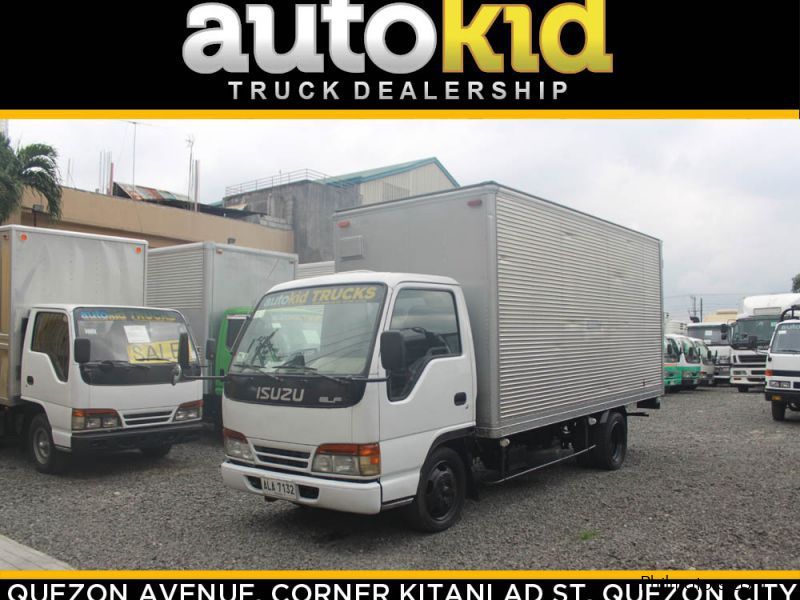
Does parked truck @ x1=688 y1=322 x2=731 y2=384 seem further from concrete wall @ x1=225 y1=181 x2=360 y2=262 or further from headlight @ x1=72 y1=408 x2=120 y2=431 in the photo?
headlight @ x1=72 y1=408 x2=120 y2=431

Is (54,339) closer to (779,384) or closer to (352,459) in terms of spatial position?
(352,459)

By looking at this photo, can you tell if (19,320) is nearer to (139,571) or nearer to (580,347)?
(139,571)

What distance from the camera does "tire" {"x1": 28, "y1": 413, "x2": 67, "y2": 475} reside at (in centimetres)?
849

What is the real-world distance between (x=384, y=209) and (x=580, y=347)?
279 cm

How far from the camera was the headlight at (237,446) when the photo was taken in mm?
6004

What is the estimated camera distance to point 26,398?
8.96m

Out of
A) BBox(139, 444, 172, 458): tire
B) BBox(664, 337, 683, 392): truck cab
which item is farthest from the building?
BBox(139, 444, 172, 458): tire

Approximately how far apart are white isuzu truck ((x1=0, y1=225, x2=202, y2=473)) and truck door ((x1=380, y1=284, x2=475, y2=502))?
3.86m

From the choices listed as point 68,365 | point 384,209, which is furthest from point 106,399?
point 384,209

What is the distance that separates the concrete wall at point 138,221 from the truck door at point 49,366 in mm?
11159

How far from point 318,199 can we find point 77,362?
942 inches

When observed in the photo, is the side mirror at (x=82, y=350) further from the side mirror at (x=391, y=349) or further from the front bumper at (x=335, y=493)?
the side mirror at (x=391, y=349)

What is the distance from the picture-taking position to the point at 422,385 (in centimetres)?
577

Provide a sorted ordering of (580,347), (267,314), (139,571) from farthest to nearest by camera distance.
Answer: (580,347), (267,314), (139,571)
